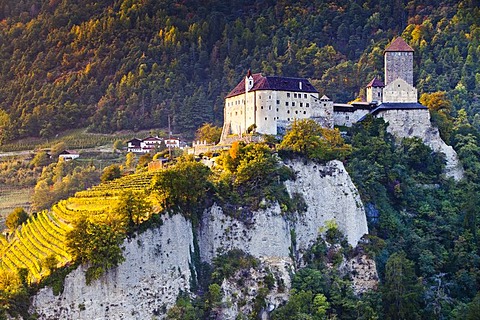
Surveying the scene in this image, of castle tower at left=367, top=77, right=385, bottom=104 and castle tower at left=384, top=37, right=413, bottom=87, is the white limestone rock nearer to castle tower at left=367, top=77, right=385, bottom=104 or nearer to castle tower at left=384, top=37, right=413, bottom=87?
castle tower at left=367, top=77, right=385, bottom=104

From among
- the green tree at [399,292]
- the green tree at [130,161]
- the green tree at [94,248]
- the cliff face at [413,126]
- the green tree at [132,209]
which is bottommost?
the green tree at [399,292]

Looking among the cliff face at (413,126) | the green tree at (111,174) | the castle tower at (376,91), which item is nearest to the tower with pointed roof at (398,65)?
the castle tower at (376,91)

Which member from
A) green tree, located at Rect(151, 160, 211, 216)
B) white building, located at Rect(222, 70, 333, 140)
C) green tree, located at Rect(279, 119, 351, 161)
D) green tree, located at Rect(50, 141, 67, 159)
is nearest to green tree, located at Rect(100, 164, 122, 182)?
white building, located at Rect(222, 70, 333, 140)

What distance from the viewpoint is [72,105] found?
3600 inches

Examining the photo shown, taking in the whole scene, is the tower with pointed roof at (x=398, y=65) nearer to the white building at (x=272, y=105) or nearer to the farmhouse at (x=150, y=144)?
the white building at (x=272, y=105)

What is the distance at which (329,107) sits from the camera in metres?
61.9

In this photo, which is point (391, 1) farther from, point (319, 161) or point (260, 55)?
point (319, 161)

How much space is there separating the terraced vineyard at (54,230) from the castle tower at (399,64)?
25109mm

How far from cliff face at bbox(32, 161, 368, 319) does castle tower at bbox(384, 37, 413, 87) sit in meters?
17.1

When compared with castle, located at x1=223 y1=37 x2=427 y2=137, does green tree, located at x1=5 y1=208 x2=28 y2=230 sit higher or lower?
lower

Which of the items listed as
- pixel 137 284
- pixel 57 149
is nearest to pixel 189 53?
pixel 57 149

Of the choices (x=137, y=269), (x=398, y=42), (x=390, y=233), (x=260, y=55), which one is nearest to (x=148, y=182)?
(x=137, y=269)

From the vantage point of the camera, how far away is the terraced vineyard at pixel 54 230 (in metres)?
42.7

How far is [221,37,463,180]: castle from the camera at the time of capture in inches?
2338
